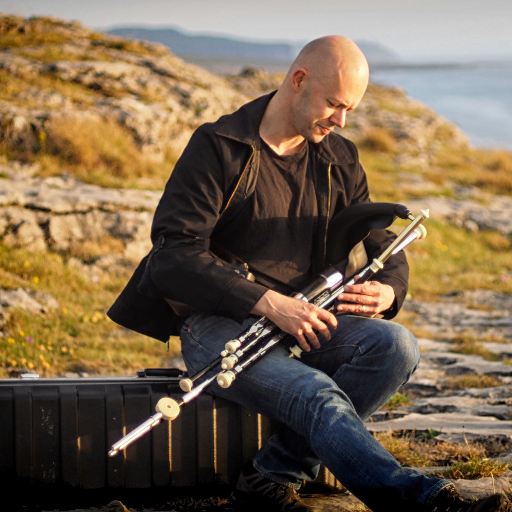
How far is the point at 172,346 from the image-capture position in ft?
19.2

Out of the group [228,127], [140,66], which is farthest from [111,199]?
[140,66]

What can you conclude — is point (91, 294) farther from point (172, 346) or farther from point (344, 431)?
point (344, 431)

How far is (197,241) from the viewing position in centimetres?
295

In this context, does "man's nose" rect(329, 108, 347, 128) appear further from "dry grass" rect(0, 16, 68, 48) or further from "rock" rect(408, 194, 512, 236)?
"dry grass" rect(0, 16, 68, 48)

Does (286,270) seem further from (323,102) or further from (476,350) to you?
(476,350)

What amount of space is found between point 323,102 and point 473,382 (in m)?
3.07

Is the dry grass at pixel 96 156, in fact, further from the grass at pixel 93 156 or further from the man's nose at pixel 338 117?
the man's nose at pixel 338 117

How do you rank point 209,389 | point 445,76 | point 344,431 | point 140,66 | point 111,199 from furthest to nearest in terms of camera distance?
point 445,76
point 140,66
point 111,199
point 209,389
point 344,431

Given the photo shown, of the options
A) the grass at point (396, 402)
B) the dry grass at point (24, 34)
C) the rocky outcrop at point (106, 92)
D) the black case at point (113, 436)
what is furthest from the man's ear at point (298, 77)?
the dry grass at point (24, 34)

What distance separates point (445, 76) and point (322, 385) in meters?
156

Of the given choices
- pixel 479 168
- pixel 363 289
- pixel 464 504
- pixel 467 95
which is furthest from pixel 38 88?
pixel 467 95

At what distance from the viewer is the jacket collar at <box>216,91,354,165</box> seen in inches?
122

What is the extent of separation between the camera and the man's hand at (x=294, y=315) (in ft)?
9.16

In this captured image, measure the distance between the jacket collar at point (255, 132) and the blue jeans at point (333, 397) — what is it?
0.79m
